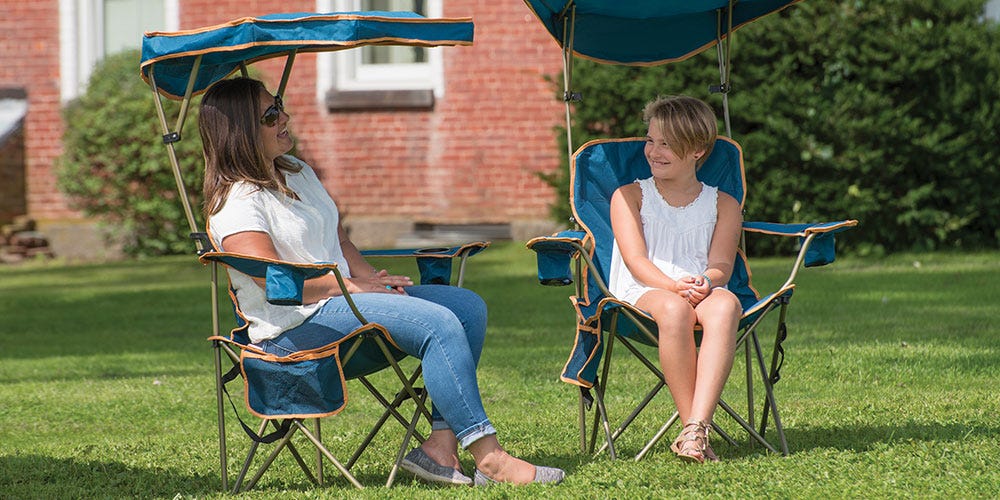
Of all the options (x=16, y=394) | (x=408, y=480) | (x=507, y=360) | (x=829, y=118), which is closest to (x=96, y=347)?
(x=16, y=394)

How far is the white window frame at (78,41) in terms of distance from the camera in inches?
523

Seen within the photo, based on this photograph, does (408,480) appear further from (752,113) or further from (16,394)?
(752,113)

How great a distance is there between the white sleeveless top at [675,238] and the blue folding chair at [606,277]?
0.35 ft

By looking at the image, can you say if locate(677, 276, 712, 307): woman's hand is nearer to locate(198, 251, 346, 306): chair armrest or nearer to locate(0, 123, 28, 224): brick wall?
locate(198, 251, 346, 306): chair armrest

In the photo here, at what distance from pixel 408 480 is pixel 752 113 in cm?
650

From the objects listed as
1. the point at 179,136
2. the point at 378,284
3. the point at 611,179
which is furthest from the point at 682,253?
the point at 179,136

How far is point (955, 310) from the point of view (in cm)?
743

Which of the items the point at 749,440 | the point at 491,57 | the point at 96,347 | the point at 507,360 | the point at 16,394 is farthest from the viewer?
the point at 491,57

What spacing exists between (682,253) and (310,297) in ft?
4.29

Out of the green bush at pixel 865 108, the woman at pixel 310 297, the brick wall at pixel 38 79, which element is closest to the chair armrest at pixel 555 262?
the woman at pixel 310 297

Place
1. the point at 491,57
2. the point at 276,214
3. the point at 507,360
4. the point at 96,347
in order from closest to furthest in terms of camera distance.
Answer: the point at 276,214, the point at 507,360, the point at 96,347, the point at 491,57

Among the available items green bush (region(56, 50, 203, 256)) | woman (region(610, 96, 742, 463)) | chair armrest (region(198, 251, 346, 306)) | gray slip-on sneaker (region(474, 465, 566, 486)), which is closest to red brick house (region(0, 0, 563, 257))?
green bush (region(56, 50, 203, 256))

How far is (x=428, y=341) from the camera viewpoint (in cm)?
383

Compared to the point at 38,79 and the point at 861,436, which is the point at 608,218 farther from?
the point at 38,79
